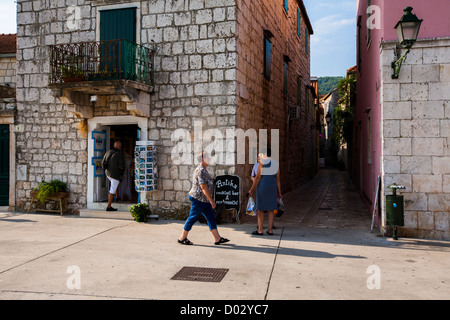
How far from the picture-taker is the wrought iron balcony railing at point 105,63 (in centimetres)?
877

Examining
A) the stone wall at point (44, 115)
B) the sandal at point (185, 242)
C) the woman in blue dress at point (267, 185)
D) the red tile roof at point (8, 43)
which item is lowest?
the sandal at point (185, 242)

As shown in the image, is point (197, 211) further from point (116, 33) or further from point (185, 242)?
point (116, 33)

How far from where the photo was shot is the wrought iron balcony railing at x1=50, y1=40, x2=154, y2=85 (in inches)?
345

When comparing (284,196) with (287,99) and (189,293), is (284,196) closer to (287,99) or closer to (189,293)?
(287,99)

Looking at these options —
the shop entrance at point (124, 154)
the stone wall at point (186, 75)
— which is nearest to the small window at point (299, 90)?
the shop entrance at point (124, 154)

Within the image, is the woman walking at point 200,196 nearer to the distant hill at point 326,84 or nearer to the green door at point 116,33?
the green door at point 116,33

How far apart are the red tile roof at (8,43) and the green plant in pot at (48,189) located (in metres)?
5.08

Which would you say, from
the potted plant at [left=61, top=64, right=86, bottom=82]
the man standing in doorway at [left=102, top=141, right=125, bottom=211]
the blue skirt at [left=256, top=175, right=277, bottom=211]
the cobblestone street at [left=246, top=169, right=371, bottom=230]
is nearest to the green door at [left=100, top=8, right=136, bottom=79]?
the potted plant at [left=61, top=64, right=86, bottom=82]

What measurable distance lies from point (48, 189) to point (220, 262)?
6.14 m

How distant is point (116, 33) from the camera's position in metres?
9.65

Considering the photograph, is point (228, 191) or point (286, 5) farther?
point (286, 5)

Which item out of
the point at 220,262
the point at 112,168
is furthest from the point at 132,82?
the point at 220,262

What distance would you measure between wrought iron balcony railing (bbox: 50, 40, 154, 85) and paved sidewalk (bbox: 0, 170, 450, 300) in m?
3.42

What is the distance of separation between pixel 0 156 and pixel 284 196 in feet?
31.3
